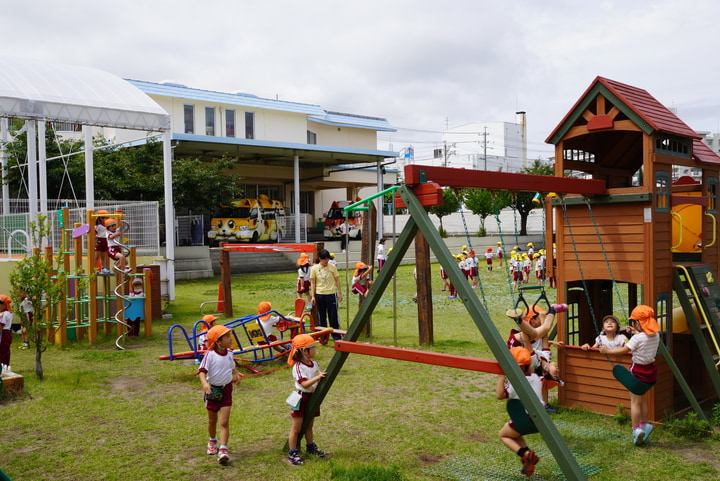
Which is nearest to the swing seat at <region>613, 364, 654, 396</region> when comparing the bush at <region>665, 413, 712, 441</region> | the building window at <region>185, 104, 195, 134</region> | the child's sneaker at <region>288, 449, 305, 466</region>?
the bush at <region>665, 413, 712, 441</region>

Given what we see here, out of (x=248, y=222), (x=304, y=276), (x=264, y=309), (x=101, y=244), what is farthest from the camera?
(x=248, y=222)

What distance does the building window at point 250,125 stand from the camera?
3709 centimetres

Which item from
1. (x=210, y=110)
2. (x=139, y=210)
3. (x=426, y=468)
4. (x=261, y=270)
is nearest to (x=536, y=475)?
(x=426, y=468)

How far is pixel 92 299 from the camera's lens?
A: 12180 mm

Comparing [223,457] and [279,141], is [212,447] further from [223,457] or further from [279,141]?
[279,141]

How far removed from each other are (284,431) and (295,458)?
3.26 feet

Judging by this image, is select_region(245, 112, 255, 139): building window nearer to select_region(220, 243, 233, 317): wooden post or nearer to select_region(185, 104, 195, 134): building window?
select_region(185, 104, 195, 134): building window

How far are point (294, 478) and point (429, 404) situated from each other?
2801mm

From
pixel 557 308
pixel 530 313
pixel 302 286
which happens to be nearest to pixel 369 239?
pixel 302 286

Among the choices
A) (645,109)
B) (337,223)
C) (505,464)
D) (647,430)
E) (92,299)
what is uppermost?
(645,109)

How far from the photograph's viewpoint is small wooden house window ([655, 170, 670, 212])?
7.09 m

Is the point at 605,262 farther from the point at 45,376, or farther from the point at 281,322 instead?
the point at 45,376

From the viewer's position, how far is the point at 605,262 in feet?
24.0

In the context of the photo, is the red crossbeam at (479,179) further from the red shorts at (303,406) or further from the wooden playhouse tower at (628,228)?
the red shorts at (303,406)
